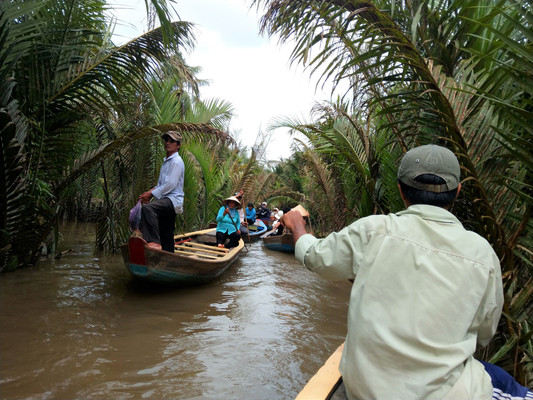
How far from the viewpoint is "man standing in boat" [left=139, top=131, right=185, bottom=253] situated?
16.8 ft

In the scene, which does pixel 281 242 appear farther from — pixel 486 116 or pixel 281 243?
pixel 486 116

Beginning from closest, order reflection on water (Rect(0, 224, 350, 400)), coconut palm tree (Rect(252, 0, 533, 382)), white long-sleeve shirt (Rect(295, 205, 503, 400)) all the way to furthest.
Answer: white long-sleeve shirt (Rect(295, 205, 503, 400))
coconut palm tree (Rect(252, 0, 533, 382))
reflection on water (Rect(0, 224, 350, 400))

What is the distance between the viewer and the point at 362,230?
1.46 meters

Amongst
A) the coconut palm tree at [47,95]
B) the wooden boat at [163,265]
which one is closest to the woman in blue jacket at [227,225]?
the wooden boat at [163,265]

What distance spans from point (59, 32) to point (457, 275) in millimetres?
5910

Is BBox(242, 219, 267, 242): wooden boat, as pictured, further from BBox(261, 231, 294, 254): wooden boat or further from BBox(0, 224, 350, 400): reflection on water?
BBox(0, 224, 350, 400): reflection on water

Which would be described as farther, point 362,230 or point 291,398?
point 291,398

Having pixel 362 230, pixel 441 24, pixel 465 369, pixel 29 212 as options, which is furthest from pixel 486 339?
pixel 29 212

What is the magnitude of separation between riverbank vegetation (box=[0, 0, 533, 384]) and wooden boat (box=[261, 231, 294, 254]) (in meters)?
1.53

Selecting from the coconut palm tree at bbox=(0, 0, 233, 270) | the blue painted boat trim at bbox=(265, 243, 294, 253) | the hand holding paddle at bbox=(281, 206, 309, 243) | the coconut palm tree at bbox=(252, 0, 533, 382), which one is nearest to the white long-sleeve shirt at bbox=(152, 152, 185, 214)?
the coconut palm tree at bbox=(0, 0, 233, 270)

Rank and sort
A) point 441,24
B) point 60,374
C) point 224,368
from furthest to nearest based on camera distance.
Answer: point 224,368
point 60,374
point 441,24

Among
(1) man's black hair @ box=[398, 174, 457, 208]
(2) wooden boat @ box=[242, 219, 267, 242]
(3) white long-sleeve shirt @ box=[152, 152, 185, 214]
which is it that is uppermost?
(3) white long-sleeve shirt @ box=[152, 152, 185, 214]

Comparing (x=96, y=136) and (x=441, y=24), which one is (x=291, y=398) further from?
(x=96, y=136)

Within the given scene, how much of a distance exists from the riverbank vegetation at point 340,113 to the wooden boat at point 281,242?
60.3 inches
